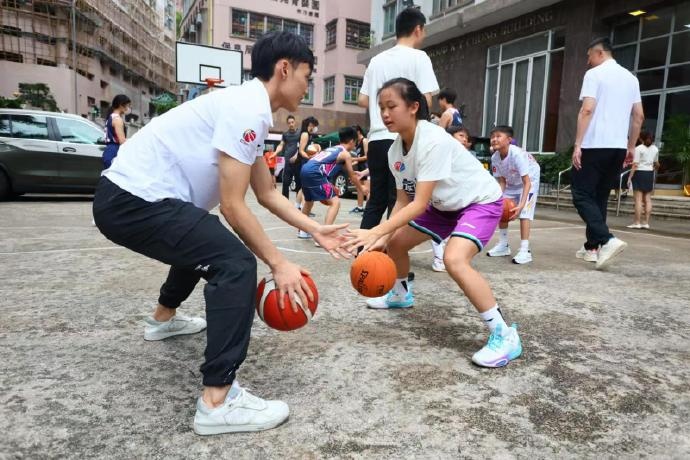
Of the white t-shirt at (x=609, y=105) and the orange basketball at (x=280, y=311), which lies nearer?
the orange basketball at (x=280, y=311)

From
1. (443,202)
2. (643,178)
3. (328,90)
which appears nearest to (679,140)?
(643,178)

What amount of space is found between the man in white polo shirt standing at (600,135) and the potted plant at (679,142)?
7.94 metres

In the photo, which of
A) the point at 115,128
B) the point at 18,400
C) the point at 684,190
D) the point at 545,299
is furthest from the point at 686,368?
the point at 684,190

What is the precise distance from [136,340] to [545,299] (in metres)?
2.87

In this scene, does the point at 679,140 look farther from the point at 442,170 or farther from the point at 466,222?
the point at 442,170

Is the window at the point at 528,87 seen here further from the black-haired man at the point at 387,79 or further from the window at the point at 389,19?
the black-haired man at the point at 387,79

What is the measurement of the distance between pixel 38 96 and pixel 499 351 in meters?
38.1

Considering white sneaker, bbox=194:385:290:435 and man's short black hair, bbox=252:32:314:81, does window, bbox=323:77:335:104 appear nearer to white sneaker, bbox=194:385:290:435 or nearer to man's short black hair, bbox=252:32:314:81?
man's short black hair, bbox=252:32:314:81

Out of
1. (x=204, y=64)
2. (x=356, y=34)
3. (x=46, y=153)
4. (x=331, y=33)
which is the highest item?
(x=331, y=33)

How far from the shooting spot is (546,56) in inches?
644

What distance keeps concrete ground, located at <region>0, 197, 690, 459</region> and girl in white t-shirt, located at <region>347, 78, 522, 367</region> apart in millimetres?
259

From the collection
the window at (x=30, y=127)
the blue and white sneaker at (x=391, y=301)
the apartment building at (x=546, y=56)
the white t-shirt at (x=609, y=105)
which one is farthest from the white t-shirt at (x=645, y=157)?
the window at (x=30, y=127)

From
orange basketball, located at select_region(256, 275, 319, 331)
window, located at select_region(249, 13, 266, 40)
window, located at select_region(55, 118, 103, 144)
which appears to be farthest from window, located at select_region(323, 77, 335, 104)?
orange basketball, located at select_region(256, 275, 319, 331)

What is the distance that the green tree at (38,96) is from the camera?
106 feet
